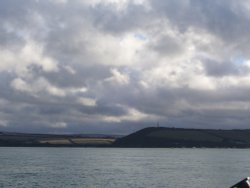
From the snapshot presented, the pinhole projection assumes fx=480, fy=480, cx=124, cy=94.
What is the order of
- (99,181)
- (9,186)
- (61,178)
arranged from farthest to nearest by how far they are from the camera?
(61,178) < (99,181) < (9,186)

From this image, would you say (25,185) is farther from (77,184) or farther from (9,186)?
(77,184)

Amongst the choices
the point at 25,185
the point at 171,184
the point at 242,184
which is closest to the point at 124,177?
the point at 171,184

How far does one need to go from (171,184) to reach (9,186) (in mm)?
37733

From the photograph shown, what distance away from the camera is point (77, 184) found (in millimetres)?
113312

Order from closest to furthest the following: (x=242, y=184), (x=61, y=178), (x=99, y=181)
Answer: (x=242, y=184), (x=99, y=181), (x=61, y=178)

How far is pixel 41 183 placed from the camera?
372 ft

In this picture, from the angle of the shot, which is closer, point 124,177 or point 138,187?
point 138,187

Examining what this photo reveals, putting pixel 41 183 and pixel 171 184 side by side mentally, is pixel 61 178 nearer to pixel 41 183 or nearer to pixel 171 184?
pixel 41 183

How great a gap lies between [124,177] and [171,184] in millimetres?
19130

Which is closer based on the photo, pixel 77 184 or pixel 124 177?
pixel 77 184

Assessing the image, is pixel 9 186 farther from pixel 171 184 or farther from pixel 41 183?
pixel 171 184

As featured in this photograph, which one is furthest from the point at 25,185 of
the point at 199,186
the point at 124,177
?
the point at 199,186

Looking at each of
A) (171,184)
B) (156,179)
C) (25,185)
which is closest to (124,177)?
(156,179)

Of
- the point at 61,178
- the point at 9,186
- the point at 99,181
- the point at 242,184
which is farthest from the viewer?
the point at 61,178
